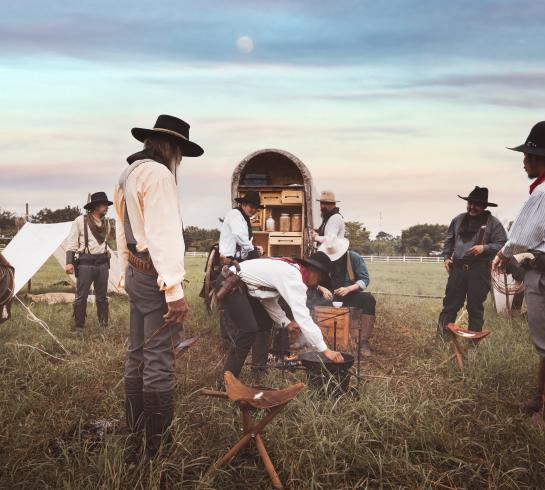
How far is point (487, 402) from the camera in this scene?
3.84 m

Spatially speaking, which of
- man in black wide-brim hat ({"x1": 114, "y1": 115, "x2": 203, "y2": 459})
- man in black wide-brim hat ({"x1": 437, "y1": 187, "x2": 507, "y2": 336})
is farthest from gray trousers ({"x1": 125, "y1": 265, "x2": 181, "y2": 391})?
man in black wide-brim hat ({"x1": 437, "y1": 187, "x2": 507, "y2": 336})

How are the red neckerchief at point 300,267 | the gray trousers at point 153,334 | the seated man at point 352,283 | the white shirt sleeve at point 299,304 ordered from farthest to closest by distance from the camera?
1. the seated man at point 352,283
2. the red neckerchief at point 300,267
3. the white shirt sleeve at point 299,304
4. the gray trousers at point 153,334

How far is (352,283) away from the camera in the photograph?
20.1ft

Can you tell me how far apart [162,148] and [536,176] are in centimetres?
267

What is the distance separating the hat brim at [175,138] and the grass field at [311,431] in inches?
67.3

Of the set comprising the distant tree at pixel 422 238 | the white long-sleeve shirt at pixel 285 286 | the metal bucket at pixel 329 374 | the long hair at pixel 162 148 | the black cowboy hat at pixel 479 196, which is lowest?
the distant tree at pixel 422 238

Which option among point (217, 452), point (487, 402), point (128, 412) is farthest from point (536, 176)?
point (128, 412)

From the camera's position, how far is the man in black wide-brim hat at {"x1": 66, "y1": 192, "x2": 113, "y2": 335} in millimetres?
6734

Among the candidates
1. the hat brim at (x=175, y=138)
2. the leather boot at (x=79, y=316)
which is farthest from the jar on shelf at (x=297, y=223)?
the hat brim at (x=175, y=138)

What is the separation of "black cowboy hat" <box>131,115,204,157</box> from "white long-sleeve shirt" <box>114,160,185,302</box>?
0.86 ft

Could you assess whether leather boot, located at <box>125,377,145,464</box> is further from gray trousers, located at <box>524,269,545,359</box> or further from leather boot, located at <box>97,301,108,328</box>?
leather boot, located at <box>97,301,108,328</box>

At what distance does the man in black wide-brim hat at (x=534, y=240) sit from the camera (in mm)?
3283

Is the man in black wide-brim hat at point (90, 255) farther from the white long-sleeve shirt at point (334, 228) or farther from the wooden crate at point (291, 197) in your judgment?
the white long-sleeve shirt at point (334, 228)

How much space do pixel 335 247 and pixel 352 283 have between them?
0.51 metres
